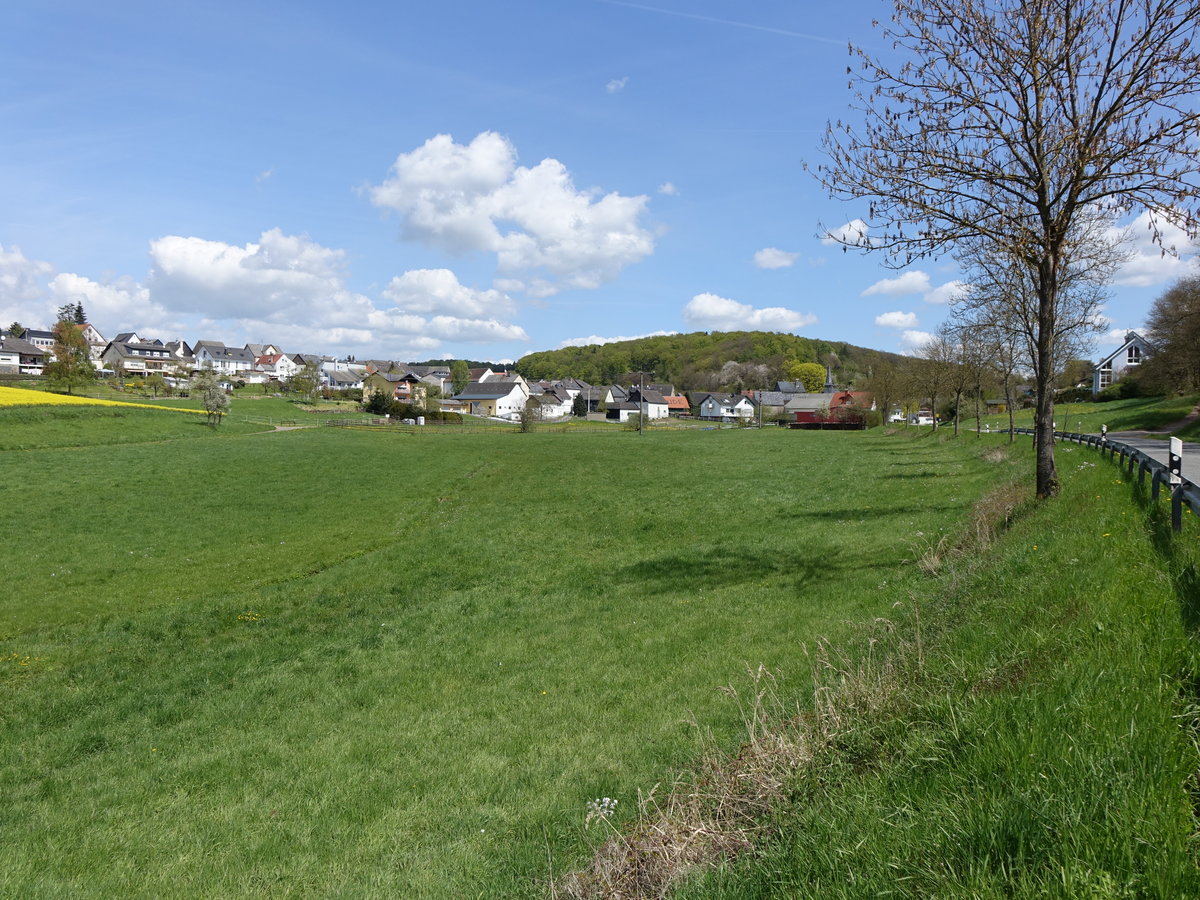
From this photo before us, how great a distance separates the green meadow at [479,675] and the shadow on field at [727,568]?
0.11 meters

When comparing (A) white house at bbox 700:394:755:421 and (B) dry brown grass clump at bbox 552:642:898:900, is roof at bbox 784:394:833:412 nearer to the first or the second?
(A) white house at bbox 700:394:755:421

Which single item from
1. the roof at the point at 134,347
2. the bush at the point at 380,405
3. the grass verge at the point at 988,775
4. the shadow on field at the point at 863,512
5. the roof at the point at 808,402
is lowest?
the shadow on field at the point at 863,512

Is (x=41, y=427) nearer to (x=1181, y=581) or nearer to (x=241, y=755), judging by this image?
(x=241, y=755)

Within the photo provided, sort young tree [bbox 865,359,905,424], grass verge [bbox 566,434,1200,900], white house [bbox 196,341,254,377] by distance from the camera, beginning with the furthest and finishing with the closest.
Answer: white house [bbox 196,341,254,377]
young tree [bbox 865,359,905,424]
grass verge [bbox 566,434,1200,900]

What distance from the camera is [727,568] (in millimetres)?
15750

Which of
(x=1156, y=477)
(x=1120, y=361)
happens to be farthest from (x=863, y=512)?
(x=1120, y=361)

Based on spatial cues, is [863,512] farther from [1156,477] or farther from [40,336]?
[40,336]

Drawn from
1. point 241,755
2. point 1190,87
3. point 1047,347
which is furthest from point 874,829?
point 1047,347

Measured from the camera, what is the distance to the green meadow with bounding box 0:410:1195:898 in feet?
16.0

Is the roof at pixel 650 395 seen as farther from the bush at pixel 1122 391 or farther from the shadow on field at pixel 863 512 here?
the shadow on field at pixel 863 512

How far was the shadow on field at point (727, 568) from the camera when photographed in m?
14.3

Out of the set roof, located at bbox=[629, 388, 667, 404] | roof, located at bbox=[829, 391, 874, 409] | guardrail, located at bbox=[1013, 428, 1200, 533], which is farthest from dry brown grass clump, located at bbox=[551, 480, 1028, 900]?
roof, located at bbox=[629, 388, 667, 404]

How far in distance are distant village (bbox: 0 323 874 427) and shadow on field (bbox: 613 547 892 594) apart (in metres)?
78.2

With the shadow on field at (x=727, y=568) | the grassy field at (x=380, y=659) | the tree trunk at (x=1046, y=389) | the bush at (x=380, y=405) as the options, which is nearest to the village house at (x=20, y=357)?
the bush at (x=380, y=405)
